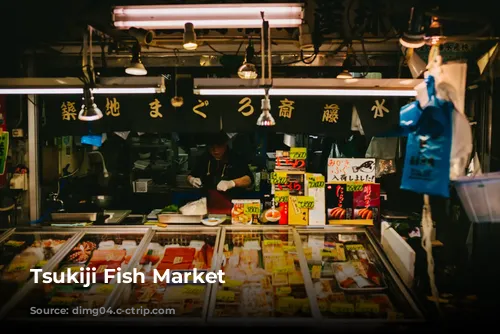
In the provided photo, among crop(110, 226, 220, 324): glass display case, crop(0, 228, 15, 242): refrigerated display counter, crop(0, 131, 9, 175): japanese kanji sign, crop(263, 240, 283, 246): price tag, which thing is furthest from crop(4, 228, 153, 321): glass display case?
crop(263, 240, 283, 246): price tag

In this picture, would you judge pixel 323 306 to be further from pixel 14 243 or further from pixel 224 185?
pixel 14 243

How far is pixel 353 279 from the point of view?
5.24 metres

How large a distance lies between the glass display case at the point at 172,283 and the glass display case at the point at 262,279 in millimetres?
217

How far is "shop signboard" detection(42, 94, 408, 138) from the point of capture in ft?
22.8

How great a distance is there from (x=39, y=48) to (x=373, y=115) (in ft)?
18.3

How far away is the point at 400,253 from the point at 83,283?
13.1ft

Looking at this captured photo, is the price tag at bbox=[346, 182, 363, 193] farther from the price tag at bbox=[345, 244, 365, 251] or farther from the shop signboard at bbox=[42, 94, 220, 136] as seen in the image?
the shop signboard at bbox=[42, 94, 220, 136]

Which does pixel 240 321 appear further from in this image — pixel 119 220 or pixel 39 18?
pixel 39 18

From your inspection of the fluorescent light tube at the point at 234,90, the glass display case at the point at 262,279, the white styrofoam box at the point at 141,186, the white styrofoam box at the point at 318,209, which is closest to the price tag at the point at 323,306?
the glass display case at the point at 262,279

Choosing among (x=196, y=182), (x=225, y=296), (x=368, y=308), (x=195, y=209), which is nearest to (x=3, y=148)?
(x=195, y=209)

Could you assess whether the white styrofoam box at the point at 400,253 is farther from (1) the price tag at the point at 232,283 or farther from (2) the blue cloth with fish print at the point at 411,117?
(1) the price tag at the point at 232,283

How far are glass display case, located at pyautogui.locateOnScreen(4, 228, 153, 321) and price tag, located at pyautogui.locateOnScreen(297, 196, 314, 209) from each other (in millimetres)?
2282

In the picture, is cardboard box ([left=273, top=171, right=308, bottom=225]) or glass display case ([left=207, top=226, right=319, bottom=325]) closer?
glass display case ([left=207, top=226, right=319, bottom=325])

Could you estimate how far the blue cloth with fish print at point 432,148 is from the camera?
3.89 metres
